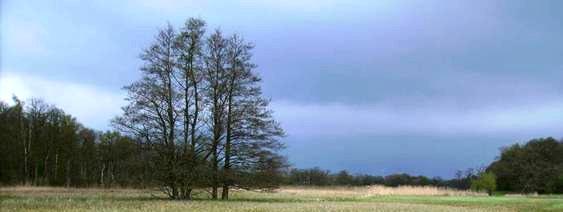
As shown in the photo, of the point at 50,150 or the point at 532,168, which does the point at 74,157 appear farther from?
the point at 532,168

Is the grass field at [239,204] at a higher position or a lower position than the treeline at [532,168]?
lower

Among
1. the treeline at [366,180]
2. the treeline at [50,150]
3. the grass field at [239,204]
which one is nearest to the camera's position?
the grass field at [239,204]

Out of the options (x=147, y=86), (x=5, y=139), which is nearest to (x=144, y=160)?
(x=147, y=86)

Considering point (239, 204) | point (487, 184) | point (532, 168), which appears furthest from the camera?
point (532, 168)

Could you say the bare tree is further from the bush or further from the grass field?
the bush

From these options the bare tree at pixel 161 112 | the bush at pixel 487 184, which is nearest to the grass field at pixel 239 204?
the bare tree at pixel 161 112

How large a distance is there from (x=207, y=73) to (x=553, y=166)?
5897 cm

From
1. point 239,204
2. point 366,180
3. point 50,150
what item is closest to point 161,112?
point 239,204

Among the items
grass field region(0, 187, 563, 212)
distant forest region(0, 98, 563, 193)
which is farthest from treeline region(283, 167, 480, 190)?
grass field region(0, 187, 563, 212)

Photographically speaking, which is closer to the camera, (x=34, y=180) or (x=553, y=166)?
(x=34, y=180)

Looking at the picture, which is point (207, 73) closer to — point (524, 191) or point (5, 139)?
point (5, 139)

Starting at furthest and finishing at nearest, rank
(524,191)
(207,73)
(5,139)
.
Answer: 1. (524,191)
2. (5,139)
3. (207,73)

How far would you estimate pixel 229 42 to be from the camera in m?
39.7

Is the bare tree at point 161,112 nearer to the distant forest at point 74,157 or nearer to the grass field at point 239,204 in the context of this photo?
the grass field at point 239,204
